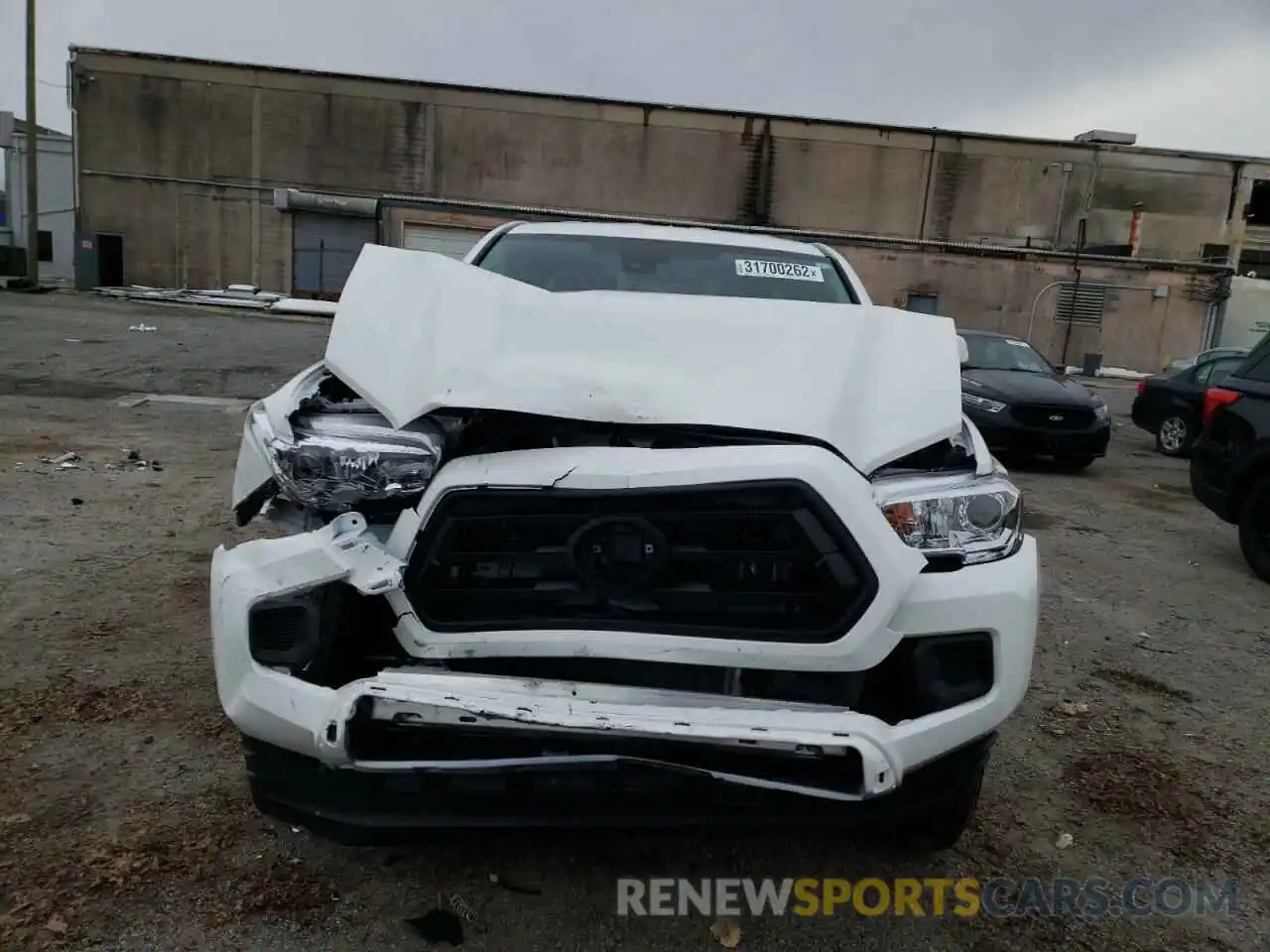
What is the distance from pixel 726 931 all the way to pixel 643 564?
3.32 ft

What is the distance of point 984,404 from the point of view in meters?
9.44

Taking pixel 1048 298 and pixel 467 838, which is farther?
pixel 1048 298

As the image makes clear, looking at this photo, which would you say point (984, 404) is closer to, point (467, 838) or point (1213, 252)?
point (467, 838)

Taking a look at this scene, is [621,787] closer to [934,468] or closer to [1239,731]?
[934,468]

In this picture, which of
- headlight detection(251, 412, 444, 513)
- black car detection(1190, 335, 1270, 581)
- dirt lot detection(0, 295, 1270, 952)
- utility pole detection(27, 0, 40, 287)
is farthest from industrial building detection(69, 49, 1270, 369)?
headlight detection(251, 412, 444, 513)

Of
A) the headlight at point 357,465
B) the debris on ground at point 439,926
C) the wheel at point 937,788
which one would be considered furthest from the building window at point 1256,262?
the debris on ground at point 439,926

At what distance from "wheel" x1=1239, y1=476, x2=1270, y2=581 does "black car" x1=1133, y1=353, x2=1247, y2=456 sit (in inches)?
232

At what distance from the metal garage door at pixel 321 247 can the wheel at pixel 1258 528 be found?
28.8 m

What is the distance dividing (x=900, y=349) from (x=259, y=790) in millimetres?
2001

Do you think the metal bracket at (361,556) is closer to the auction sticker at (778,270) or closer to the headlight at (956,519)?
the headlight at (956,519)

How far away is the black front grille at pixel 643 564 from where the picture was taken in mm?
1976

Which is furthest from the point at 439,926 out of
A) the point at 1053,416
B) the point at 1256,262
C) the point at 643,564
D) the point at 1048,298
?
the point at 1256,262

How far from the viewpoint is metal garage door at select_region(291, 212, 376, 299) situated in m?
30.7

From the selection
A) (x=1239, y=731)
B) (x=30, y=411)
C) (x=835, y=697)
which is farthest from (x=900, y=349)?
(x=30, y=411)
